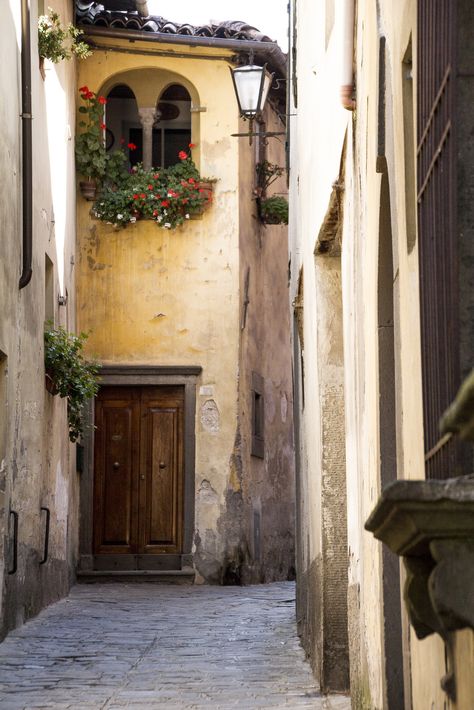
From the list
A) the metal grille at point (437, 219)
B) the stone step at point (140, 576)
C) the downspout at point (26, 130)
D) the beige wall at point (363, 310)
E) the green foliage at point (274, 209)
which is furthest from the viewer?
the green foliage at point (274, 209)

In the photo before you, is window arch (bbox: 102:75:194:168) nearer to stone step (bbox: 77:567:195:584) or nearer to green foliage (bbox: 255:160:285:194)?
green foliage (bbox: 255:160:285:194)

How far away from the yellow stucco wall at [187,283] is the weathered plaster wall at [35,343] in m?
1.13

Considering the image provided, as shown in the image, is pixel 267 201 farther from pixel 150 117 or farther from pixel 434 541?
pixel 434 541

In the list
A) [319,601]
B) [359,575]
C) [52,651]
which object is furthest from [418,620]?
[52,651]

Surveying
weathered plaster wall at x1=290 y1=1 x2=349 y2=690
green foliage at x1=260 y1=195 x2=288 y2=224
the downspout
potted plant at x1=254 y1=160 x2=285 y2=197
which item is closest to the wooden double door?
green foliage at x1=260 y1=195 x2=288 y2=224

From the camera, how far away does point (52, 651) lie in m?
9.38

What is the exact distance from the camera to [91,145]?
17.6m

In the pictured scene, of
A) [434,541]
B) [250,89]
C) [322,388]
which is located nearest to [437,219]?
[434,541]

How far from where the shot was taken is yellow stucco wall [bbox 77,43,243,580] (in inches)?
694

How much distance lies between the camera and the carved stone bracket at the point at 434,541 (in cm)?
252

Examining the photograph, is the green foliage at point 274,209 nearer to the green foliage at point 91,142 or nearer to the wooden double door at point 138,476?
the green foliage at point 91,142

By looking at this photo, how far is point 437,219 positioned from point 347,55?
3.22 metres

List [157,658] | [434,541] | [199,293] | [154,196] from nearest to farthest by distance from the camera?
[434,541] < [157,658] < [154,196] < [199,293]

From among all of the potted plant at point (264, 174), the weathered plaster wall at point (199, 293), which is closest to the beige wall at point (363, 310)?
the weathered plaster wall at point (199, 293)
